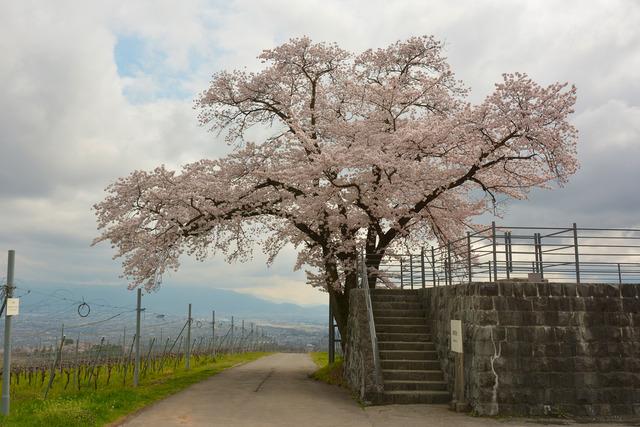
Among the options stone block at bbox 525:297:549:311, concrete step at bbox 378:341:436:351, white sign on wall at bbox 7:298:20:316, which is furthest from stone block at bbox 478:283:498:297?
white sign on wall at bbox 7:298:20:316

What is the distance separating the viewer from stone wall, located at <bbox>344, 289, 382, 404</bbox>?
42.3 ft

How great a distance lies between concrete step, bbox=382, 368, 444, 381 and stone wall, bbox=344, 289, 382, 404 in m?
0.66

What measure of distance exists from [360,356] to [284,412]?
9.99ft

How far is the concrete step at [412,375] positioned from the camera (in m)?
13.5

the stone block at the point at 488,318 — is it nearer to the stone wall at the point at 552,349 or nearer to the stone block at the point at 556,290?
the stone wall at the point at 552,349

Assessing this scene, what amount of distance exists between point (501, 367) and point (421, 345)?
3.47 m

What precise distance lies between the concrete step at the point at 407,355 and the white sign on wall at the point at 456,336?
2.20m

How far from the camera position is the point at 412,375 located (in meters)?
13.7

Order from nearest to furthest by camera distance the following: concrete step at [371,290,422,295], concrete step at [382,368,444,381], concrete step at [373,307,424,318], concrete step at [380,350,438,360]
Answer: concrete step at [382,368,444,381] < concrete step at [380,350,438,360] < concrete step at [373,307,424,318] < concrete step at [371,290,422,295]

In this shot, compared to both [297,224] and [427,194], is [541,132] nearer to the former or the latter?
[427,194]

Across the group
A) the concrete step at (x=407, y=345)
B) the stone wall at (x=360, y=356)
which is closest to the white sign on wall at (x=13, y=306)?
the stone wall at (x=360, y=356)

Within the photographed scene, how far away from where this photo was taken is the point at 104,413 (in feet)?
35.1

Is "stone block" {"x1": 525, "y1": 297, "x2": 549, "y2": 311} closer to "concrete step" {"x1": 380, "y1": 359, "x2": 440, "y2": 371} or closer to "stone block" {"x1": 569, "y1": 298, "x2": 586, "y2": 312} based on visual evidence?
"stone block" {"x1": 569, "y1": 298, "x2": 586, "y2": 312}

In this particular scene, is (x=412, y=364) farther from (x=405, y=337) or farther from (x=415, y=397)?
(x=415, y=397)
